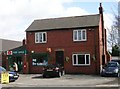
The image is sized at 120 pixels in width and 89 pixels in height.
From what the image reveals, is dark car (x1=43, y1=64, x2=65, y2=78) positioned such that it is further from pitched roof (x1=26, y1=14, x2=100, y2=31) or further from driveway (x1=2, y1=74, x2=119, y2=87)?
pitched roof (x1=26, y1=14, x2=100, y2=31)

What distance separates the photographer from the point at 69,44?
36188 millimetres

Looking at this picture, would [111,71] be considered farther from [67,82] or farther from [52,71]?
[67,82]

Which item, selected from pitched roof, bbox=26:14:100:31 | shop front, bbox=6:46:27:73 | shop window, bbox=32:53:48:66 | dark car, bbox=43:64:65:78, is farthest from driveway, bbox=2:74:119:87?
shop front, bbox=6:46:27:73

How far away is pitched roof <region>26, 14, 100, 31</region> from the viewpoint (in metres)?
36.2

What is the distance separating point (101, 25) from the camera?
3731cm

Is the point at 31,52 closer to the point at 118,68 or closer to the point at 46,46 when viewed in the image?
the point at 46,46

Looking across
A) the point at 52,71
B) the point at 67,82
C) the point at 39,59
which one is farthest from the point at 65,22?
the point at 67,82

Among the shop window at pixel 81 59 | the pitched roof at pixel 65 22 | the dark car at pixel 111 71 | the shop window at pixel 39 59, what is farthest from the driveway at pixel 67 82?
the pitched roof at pixel 65 22

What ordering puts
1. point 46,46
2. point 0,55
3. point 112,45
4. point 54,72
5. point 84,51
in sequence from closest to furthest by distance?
point 54,72
point 84,51
point 46,46
point 0,55
point 112,45

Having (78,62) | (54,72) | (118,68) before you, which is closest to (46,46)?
(78,62)

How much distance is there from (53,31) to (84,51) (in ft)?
16.3

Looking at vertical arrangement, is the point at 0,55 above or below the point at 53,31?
below

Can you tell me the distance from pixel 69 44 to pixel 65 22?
351 cm

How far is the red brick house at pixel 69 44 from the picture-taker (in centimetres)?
3494
